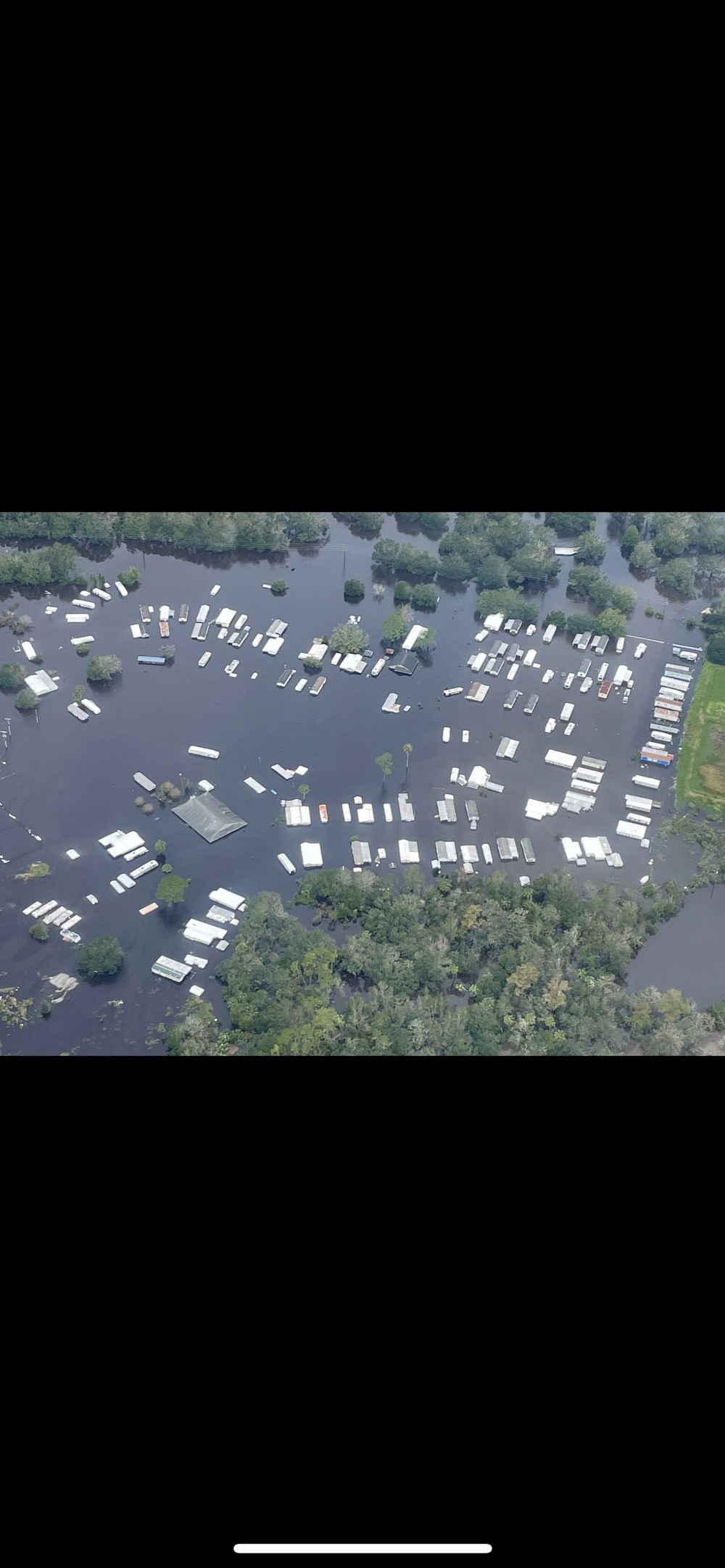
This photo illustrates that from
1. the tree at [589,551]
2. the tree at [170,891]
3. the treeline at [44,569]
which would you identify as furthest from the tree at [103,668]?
the tree at [589,551]

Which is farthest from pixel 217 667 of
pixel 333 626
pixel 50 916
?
pixel 50 916

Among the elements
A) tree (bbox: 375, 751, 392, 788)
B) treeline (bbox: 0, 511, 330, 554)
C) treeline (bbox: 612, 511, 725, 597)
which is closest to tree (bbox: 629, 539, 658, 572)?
treeline (bbox: 612, 511, 725, 597)

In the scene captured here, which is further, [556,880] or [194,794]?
[194,794]

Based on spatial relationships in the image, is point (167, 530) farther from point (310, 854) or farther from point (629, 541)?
point (629, 541)

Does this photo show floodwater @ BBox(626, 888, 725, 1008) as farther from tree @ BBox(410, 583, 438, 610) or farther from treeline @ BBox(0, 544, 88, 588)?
treeline @ BBox(0, 544, 88, 588)

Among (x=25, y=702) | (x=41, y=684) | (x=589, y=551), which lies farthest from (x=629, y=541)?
(x=25, y=702)

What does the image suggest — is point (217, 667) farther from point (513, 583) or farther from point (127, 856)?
point (513, 583)
